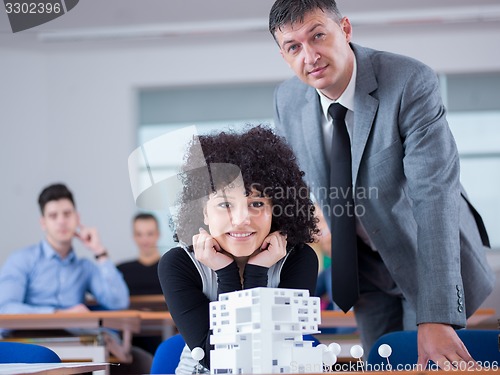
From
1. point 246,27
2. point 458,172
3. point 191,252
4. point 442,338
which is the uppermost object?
point 246,27

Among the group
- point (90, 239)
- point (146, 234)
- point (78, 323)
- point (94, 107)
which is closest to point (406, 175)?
point (78, 323)

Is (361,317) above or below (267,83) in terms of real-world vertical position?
below

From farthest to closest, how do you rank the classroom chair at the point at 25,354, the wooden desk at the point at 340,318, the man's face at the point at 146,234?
1. the man's face at the point at 146,234
2. the wooden desk at the point at 340,318
3. the classroom chair at the point at 25,354

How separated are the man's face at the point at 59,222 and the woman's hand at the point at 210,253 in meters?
2.47

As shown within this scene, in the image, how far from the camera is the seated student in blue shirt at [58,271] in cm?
365

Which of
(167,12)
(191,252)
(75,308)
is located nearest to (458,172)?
(191,252)

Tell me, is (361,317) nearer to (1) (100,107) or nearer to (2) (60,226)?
(2) (60,226)

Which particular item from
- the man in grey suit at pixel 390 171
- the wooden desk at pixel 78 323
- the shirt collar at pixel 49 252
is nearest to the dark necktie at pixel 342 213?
the man in grey suit at pixel 390 171

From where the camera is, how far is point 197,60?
5789mm

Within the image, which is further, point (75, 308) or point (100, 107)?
point (100, 107)

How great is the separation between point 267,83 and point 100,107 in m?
1.31

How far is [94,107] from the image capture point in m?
5.83

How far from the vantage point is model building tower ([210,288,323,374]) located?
114 centimetres

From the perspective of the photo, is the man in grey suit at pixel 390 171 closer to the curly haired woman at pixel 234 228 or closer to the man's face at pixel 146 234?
the curly haired woman at pixel 234 228
